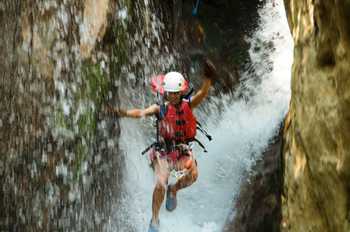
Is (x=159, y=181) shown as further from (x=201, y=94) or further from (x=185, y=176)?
(x=201, y=94)

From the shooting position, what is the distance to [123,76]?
6.95 metres

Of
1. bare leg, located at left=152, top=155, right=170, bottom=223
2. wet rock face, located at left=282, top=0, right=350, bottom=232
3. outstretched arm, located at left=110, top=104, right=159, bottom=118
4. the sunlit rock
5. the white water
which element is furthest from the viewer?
the white water

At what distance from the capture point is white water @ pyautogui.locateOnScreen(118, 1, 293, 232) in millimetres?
6711

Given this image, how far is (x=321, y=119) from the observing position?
356cm

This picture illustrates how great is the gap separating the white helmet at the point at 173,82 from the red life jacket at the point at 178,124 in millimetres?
192

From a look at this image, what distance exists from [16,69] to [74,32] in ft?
2.58

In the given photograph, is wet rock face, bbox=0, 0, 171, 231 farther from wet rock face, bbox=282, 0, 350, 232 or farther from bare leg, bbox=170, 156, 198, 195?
wet rock face, bbox=282, 0, 350, 232

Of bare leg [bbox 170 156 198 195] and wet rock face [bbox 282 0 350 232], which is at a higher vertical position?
wet rock face [bbox 282 0 350 232]

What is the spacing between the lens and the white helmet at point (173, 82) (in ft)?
18.0

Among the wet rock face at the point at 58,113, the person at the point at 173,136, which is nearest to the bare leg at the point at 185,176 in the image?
the person at the point at 173,136

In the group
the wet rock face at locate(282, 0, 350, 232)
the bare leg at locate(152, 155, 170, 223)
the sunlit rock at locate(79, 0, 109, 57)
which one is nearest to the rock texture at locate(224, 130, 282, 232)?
the bare leg at locate(152, 155, 170, 223)

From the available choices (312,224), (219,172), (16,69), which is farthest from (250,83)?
(312,224)

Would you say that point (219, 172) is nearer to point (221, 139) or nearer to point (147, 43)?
point (221, 139)

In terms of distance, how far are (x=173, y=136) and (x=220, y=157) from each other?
6.25 feet
